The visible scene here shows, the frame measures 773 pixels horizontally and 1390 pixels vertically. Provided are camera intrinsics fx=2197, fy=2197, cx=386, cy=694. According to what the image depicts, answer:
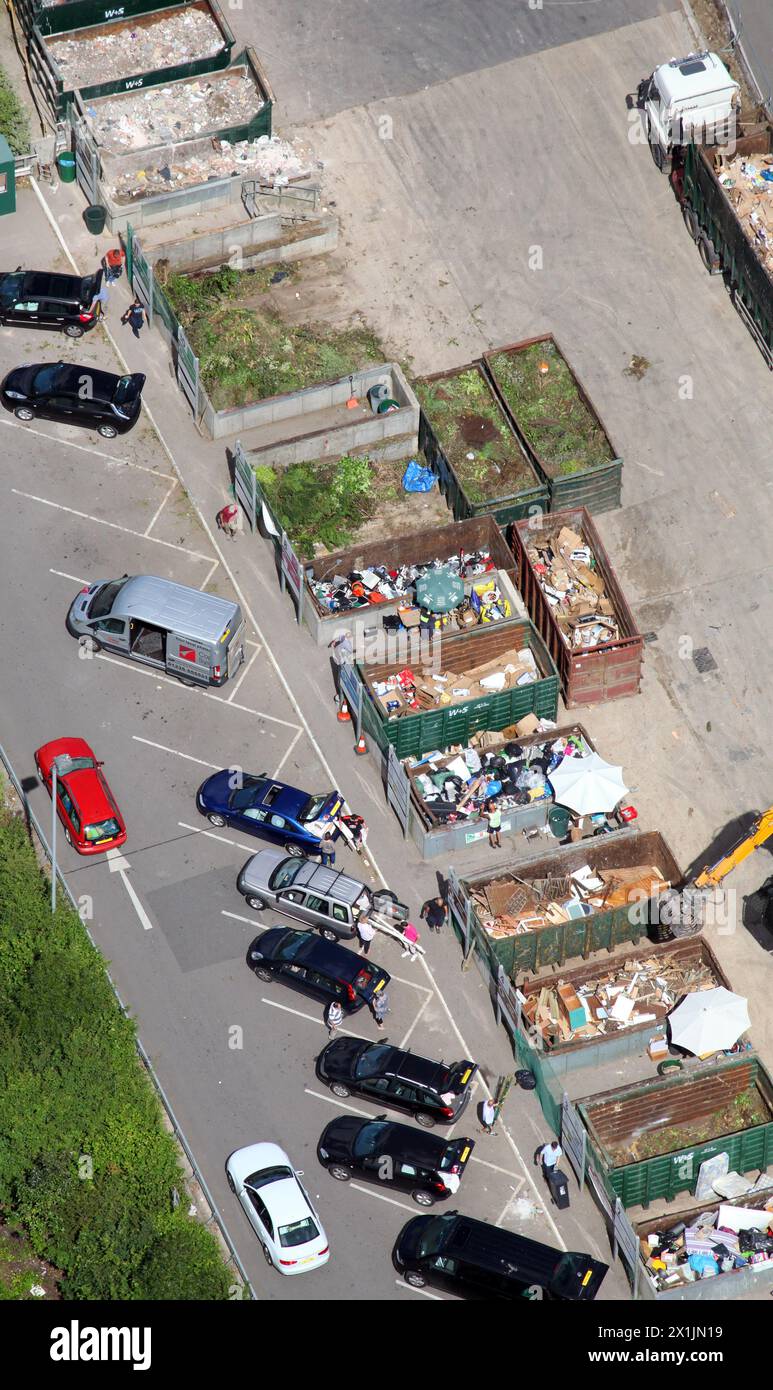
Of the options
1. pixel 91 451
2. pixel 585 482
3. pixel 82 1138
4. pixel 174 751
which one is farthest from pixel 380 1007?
pixel 91 451

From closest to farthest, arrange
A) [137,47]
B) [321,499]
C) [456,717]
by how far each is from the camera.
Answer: [456,717] → [321,499] → [137,47]

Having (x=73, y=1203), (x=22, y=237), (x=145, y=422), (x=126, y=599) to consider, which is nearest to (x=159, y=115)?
(x=22, y=237)

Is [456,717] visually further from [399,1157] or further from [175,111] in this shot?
Answer: [175,111]

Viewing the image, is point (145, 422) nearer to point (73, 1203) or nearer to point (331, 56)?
point (331, 56)

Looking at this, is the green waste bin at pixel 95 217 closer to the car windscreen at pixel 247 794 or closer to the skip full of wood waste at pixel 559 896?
the car windscreen at pixel 247 794

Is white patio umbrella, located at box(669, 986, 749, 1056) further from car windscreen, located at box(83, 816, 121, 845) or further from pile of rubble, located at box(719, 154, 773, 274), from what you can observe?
pile of rubble, located at box(719, 154, 773, 274)
